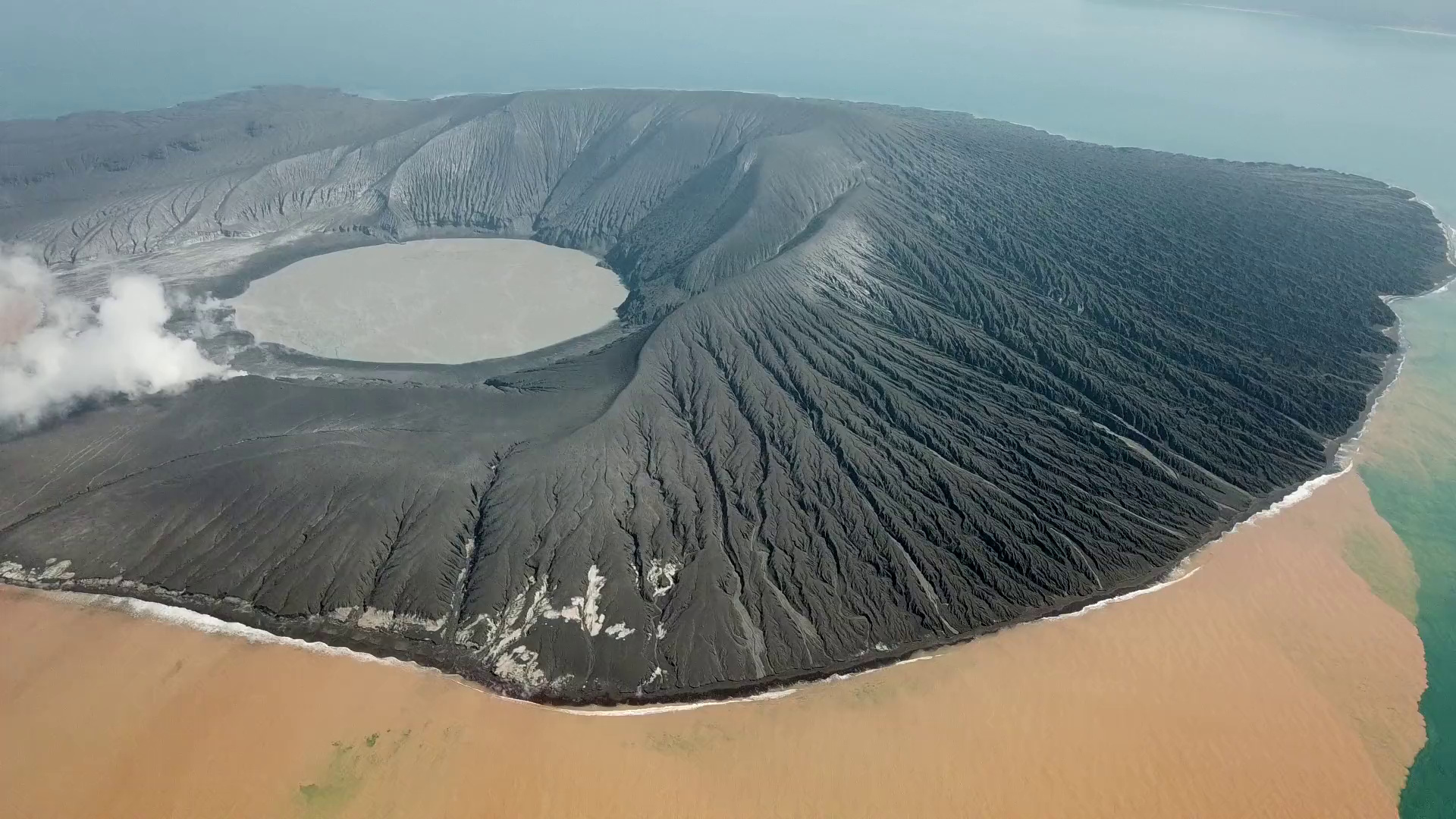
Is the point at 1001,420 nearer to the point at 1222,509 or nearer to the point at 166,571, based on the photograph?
the point at 1222,509

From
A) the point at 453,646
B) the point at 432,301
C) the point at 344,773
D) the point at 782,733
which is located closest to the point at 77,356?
the point at 432,301

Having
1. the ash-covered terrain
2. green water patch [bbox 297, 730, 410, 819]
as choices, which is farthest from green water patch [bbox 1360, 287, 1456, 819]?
green water patch [bbox 297, 730, 410, 819]

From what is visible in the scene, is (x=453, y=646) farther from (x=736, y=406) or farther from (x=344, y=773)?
(x=736, y=406)

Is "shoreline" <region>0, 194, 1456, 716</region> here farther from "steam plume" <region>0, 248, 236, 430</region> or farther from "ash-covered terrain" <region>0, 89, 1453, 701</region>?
"steam plume" <region>0, 248, 236, 430</region>

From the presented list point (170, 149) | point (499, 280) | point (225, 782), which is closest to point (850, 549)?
point (225, 782)

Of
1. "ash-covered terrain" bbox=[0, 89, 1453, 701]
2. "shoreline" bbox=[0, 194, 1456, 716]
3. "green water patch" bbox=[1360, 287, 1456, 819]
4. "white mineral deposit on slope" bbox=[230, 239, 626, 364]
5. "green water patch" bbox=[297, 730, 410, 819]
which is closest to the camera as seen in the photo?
"green water patch" bbox=[297, 730, 410, 819]
